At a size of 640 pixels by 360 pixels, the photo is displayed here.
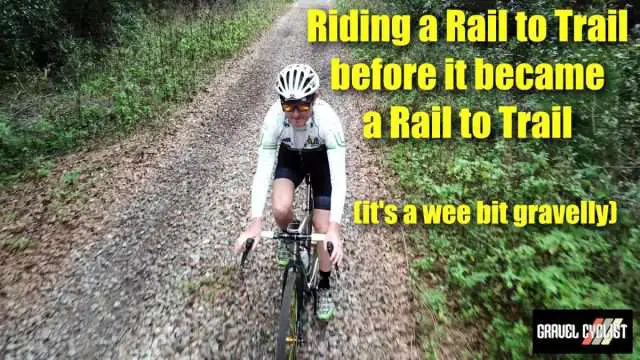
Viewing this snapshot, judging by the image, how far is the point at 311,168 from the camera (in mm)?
3727

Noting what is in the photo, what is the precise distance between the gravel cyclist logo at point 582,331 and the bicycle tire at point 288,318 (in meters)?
2.35

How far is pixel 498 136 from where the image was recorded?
7258 mm

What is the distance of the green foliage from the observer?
396 cm

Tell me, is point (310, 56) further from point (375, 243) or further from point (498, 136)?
point (375, 243)

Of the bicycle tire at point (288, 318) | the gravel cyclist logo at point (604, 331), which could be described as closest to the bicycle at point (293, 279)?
the bicycle tire at point (288, 318)

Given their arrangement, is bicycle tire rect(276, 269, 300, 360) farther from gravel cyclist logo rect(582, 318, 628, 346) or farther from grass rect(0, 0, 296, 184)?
grass rect(0, 0, 296, 184)

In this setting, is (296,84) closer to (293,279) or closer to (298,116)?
(298,116)

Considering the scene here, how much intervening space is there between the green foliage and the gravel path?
670 mm

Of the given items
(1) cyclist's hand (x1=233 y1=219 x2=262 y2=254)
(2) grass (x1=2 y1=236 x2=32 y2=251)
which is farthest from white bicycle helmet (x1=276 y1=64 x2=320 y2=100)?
(2) grass (x1=2 y1=236 x2=32 y2=251)

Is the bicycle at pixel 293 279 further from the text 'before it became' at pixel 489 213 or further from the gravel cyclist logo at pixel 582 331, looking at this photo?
the text 'before it became' at pixel 489 213

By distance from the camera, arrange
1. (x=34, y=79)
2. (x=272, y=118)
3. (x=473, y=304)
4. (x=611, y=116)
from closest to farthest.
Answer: (x=272, y=118) < (x=473, y=304) < (x=611, y=116) < (x=34, y=79)

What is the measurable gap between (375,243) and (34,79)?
32.6 feet

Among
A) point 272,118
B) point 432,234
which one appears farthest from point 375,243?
point 272,118

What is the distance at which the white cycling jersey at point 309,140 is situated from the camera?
3.22m
